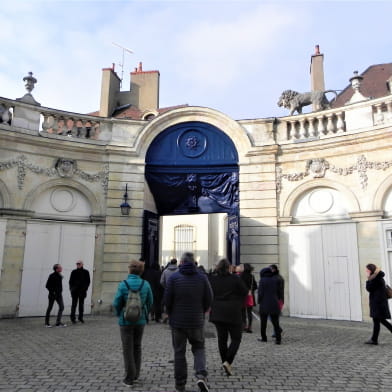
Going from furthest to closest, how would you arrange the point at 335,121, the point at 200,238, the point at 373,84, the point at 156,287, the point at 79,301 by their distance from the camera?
1. the point at 200,238
2. the point at 373,84
3. the point at 335,121
4. the point at 156,287
5. the point at 79,301

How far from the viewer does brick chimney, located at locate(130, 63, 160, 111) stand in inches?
840

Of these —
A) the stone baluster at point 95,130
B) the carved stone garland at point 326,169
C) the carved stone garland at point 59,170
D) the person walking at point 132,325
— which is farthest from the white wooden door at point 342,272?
the person walking at point 132,325

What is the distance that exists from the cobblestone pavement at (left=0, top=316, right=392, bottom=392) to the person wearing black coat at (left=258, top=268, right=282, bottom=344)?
26 cm

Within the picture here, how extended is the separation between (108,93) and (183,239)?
8.50 meters

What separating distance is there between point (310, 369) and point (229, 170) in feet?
22.6

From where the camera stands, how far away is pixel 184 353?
153 inches

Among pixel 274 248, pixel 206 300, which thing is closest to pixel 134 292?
pixel 206 300

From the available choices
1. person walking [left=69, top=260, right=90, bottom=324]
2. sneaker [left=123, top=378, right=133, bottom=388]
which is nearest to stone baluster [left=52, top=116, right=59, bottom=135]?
person walking [left=69, top=260, right=90, bottom=324]

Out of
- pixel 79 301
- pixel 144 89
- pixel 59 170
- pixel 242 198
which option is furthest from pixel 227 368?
pixel 144 89

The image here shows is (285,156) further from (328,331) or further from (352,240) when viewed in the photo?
(328,331)

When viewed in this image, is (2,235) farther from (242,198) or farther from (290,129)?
(290,129)

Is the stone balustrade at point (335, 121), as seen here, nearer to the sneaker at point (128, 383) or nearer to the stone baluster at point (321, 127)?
the stone baluster at point (321, 127)

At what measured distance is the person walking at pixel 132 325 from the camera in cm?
395

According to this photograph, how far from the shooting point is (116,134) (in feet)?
36.4
